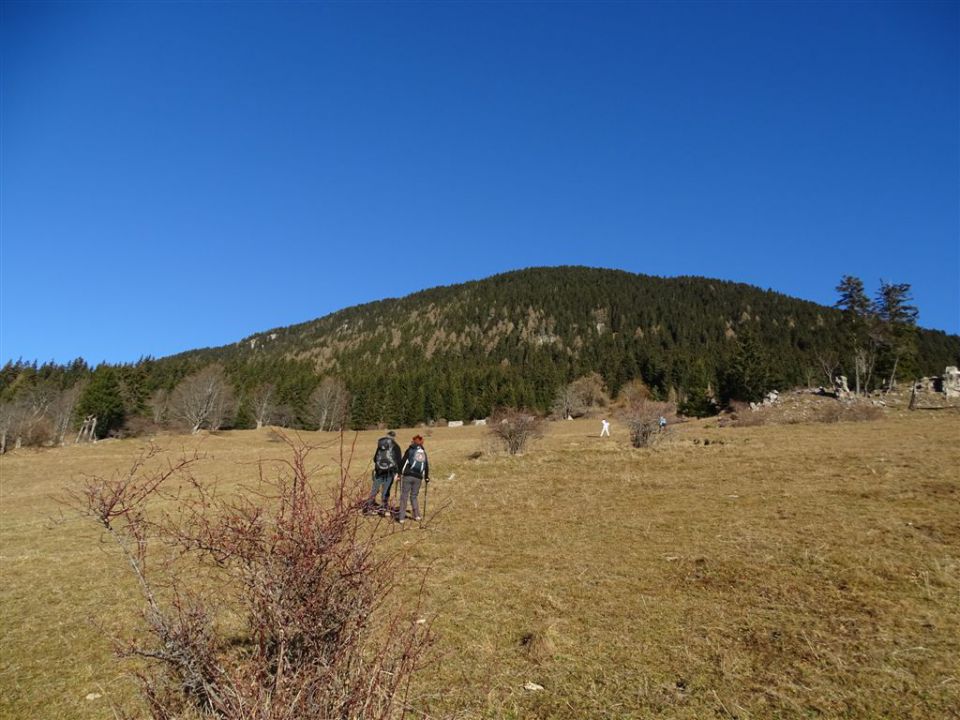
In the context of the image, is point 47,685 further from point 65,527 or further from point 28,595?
point 65,527

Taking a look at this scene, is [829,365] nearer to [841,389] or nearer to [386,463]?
[841,389]

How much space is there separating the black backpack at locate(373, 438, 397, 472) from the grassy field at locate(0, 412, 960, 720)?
168cm

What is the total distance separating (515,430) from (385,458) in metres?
12.8

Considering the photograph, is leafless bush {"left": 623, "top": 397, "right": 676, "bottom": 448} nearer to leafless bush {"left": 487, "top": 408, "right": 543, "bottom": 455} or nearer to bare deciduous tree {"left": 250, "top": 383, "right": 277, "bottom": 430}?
leafless bush {"left": 487, "top": 408, "right": 543, "bottom": 455}

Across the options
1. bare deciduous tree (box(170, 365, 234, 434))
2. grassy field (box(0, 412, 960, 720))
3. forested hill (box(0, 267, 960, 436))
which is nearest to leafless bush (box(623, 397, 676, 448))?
grassy field (box(0, 412, 960, 720))

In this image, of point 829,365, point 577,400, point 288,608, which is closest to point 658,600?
point 288,608

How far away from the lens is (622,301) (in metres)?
186

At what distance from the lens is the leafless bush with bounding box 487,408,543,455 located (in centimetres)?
2419

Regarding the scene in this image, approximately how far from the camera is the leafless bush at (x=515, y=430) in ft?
79.4

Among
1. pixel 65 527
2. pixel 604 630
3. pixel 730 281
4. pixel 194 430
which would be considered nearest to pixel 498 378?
pixel 194 430

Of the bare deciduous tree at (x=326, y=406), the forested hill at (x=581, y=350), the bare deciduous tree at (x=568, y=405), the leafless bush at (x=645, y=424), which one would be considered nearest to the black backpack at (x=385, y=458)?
the leafless bush at (x=645, y=424)

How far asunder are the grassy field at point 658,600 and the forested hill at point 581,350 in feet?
171

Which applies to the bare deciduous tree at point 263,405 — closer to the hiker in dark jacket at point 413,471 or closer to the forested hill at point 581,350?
the forested hill at point 581,350

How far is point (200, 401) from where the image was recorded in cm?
6669
